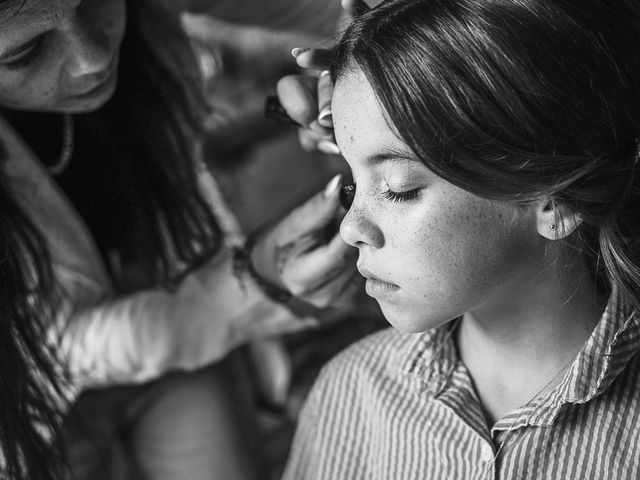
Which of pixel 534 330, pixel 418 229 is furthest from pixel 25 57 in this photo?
pixel 534 330

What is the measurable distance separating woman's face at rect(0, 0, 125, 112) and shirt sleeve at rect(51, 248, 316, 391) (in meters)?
0.29

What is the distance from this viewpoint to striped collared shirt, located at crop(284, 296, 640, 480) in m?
0.76

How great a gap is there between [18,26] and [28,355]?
0.41 m

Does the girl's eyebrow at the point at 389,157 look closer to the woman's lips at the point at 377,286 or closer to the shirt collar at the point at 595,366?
the woman's lips at the point at 377,286

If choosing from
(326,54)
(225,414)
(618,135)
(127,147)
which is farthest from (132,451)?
(618,135)

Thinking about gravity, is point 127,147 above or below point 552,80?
below

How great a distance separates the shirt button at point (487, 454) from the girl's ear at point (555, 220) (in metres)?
0.21

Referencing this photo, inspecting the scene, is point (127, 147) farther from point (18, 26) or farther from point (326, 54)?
point (326, 54)

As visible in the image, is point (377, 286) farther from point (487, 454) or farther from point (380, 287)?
point (487, 454)

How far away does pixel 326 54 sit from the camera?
2.83 feet

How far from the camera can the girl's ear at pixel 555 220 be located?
715 mm

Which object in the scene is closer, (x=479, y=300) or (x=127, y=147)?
(x=479, y=300)

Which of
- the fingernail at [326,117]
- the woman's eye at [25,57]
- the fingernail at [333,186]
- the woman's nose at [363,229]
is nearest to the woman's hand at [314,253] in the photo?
the fingernail at [333,186]

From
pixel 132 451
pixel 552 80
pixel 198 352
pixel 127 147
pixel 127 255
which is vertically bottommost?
pixel 132 451
